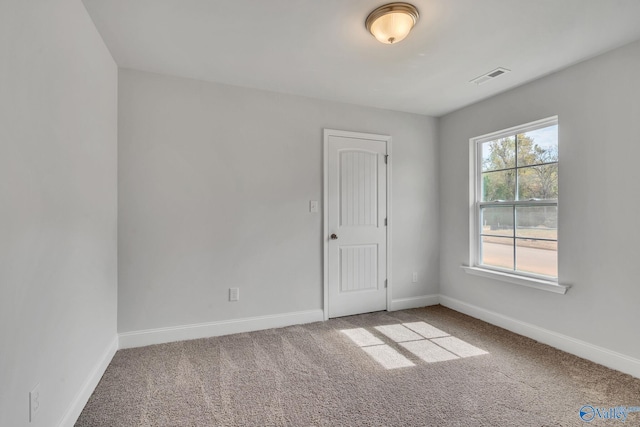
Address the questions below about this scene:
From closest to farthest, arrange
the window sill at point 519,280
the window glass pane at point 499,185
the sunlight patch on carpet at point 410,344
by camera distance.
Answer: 1. the sunlight patch on carpet at point 410,344
2. the window sill at point 519,280
3. the window glass pane at point 499,185

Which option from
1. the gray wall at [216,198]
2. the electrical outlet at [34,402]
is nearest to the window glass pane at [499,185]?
the gray wall at [216,198]

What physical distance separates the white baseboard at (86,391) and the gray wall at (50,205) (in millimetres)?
41

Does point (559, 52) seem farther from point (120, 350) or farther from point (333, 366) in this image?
point (120, 350)

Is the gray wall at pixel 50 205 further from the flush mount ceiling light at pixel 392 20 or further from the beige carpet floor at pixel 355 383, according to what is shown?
the flush mount ceiling light at pixel 392 20

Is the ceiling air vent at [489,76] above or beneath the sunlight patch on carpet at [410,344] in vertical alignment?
above

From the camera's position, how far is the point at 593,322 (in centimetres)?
247

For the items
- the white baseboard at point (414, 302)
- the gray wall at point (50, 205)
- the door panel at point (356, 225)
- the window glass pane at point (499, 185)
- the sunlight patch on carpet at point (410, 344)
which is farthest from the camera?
the white baseboard at point (414, 302)

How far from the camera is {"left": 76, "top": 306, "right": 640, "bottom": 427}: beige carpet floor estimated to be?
1.81 metres

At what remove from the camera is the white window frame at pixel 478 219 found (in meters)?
2.81

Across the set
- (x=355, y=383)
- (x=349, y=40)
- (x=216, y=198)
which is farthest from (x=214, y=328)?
(x=349, y=40)

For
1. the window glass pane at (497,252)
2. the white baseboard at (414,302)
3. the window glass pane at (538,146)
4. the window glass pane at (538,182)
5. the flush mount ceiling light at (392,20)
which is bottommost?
the white baseboard at (414,302)

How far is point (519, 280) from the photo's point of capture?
299 centimetres

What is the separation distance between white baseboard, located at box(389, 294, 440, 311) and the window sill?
62cm

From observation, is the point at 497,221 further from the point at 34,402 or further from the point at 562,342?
the point at 34,402
